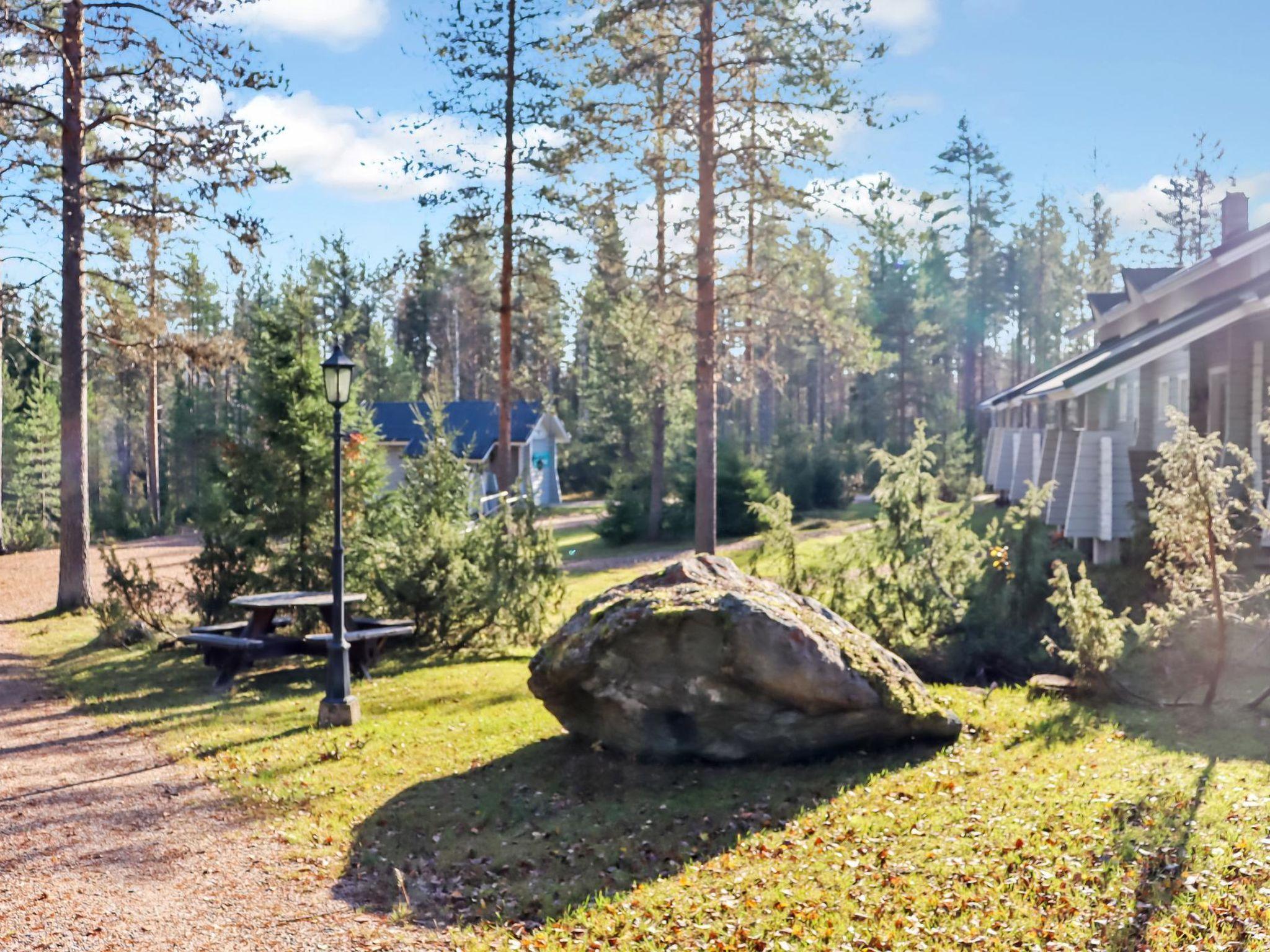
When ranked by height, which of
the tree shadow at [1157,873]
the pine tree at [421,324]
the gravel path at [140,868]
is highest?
the pine tree at [421,324]

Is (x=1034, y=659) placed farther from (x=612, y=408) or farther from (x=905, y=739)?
(x=612, y=408)

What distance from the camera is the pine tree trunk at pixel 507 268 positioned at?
20797mm

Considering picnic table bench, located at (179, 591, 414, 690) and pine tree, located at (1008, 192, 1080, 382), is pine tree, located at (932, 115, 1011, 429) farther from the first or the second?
picnic table bench, located at (179, 591, 414, 690)

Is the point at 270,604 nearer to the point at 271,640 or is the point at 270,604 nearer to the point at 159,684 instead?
the point at 271,640

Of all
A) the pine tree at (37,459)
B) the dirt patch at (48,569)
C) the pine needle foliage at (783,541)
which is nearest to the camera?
the pine needle foliage at (783,541)

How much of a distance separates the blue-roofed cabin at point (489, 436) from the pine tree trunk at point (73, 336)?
18.9 meters

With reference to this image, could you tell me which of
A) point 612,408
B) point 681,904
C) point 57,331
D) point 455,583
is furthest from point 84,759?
point 612,408

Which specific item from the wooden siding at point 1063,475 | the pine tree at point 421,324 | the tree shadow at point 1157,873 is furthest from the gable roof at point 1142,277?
the pine tree at point 421,324

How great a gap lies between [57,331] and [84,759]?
1433cm

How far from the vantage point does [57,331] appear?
20625mm

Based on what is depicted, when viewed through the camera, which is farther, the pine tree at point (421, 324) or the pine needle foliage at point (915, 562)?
the pine tree at point (421, 324)

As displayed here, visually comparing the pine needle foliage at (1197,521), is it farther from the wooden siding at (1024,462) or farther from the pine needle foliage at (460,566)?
the wooden siding at (1024,462)

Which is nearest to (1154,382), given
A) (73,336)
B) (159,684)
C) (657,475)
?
(657,475)

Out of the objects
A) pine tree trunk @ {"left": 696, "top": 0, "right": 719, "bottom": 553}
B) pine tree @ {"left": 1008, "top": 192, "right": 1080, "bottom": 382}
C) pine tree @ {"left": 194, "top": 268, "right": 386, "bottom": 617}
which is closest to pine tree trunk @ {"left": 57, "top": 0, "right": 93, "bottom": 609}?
pine tree @ {"left": 194, "top": 268, "right": 386, "bottom": 617}
